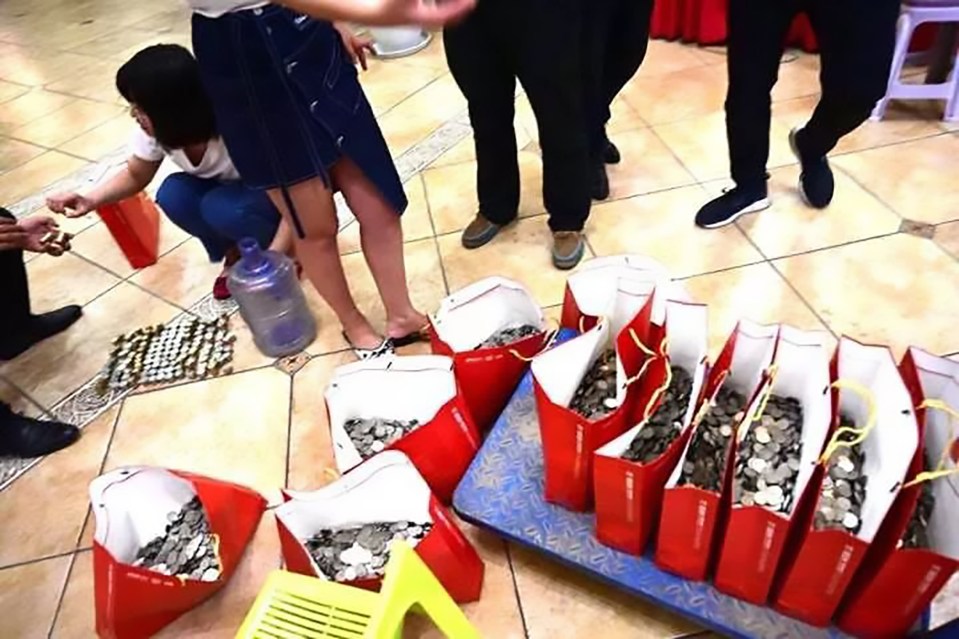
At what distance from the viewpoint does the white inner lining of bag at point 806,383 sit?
32.8 inches

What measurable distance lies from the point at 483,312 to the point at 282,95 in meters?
0.50

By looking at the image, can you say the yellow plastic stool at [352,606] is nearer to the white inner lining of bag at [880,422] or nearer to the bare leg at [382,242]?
the white inner lining of bag at [880,422]

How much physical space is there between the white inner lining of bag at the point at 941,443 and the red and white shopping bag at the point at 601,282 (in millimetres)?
389

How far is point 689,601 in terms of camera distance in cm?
89

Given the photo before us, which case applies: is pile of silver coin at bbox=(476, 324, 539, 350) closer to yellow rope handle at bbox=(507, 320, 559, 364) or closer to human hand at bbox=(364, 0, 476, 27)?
yellow rope handle at bbox=(507, 320, 559, 364)

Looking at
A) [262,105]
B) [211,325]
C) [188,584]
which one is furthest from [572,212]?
[188,584]

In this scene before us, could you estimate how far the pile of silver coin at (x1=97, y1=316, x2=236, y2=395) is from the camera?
150cm

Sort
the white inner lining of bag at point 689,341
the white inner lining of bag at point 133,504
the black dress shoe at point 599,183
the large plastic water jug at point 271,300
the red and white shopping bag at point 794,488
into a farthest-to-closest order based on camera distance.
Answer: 1. the black dress shoe at point 599,183
2. the large plastic water jug at point 271,300
3. the white inner lining of bag at point 133,504
4. the white inner lining of bag at point 689,341
5. the red and white shopping bag at point 794,488

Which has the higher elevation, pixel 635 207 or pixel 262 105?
pixel 262 105

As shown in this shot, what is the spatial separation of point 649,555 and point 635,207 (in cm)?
100

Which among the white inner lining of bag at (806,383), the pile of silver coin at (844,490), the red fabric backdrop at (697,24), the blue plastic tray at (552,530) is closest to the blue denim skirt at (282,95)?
the blue plastic tray at (552,530)

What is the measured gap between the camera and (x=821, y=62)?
54.3 inches

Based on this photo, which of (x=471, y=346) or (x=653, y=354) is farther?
(x=471, y=346)

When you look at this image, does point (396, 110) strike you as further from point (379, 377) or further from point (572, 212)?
point (379, 377)
